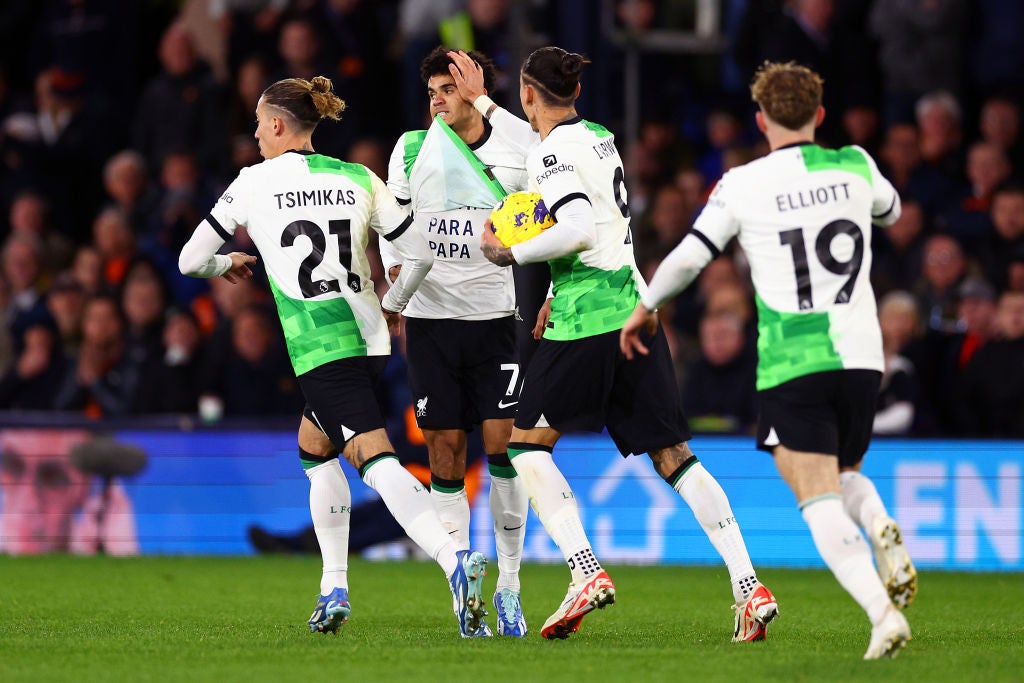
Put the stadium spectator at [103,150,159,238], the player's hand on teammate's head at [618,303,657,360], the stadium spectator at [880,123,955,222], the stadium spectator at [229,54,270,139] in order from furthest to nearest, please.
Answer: the stadium spectator at [103,150,159,238], the stadium spectator at [229,54,270,139], the stadium spectator at [880,123,955,222], the player's hand on teammate's head at [618,303,657,360]

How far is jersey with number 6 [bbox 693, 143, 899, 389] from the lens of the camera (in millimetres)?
6145

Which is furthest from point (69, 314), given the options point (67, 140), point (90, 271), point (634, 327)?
point (634, 327)

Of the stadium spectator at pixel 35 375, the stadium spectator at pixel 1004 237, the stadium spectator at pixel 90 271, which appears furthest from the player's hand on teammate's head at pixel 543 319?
the stadium spectator at pixel 90 271

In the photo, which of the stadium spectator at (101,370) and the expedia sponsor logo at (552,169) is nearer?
the expedia sponsor logo at (552,169)

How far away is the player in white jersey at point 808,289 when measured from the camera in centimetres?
613

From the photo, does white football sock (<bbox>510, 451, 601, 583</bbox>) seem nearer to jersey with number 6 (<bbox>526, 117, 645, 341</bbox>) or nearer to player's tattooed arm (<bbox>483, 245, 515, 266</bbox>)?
jersey with number 6 (<bbox>526, 117, 645, 341</bbox>)

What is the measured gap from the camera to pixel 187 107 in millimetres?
16578

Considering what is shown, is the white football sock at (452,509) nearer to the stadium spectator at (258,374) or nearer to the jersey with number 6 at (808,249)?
the jersey with number 6 at (808,249)

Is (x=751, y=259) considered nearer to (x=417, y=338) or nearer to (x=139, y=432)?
(x=417, y=338)

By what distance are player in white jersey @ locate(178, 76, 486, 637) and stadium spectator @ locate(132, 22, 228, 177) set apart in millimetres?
9243

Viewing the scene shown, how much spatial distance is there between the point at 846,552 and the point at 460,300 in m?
2.50

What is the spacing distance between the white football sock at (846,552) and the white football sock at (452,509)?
219 centimetres

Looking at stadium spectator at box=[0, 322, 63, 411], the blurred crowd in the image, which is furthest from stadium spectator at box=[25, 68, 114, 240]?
stadium spectator at box=[0, 322, 63, 411]

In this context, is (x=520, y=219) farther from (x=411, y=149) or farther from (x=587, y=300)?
(x=411, y=149)
